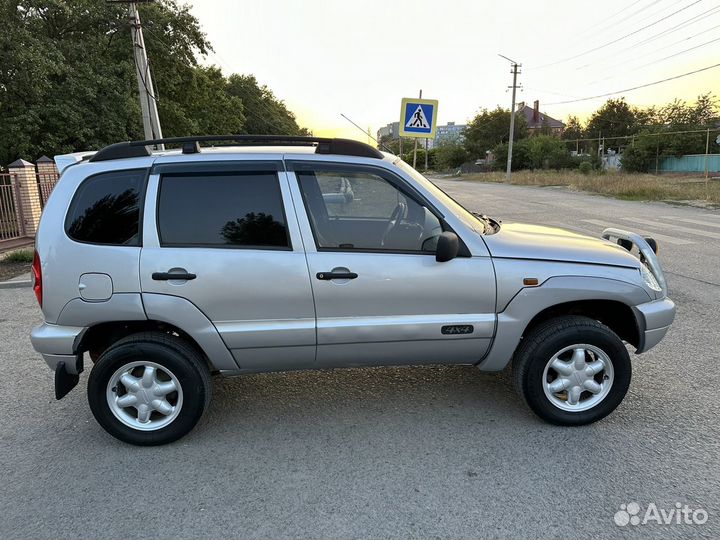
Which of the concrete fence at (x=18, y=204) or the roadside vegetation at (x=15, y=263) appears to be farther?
the concrete fence at (x=18, y=204)

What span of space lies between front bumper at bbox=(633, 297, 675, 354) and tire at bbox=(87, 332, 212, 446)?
2.84 meters

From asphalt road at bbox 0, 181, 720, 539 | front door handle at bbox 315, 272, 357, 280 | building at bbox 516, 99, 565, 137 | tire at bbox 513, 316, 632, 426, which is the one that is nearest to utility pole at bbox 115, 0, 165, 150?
asphalt road at bbox 0, 181, 720, 539

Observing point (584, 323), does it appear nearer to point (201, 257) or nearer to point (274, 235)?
point (274, 235)

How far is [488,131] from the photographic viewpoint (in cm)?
7731

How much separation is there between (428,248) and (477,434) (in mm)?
1248

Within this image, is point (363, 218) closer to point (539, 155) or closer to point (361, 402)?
point (361, 402)

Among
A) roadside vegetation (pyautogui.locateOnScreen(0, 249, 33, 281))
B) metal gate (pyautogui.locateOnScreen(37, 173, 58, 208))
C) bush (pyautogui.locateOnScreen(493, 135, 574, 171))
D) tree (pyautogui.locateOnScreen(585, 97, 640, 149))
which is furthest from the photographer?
tree (pyautogui.locateOnScreen(585, 97, 640, 149))

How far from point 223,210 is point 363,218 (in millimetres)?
990

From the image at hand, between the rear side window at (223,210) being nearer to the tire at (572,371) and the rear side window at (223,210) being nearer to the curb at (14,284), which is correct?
the tire at (572,371)

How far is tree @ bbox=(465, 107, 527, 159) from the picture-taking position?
75.9 m

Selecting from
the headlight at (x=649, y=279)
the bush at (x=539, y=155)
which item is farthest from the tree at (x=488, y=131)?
the headlight at (x=649, y=279)

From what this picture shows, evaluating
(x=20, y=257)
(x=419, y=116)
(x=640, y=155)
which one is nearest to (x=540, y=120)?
(x=640, y=155)

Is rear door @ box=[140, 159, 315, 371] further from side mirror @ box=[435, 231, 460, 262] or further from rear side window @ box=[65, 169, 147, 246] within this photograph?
side mirror @ box=[435, 231, 460, 262]

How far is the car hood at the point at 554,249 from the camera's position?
3320 millimetres
